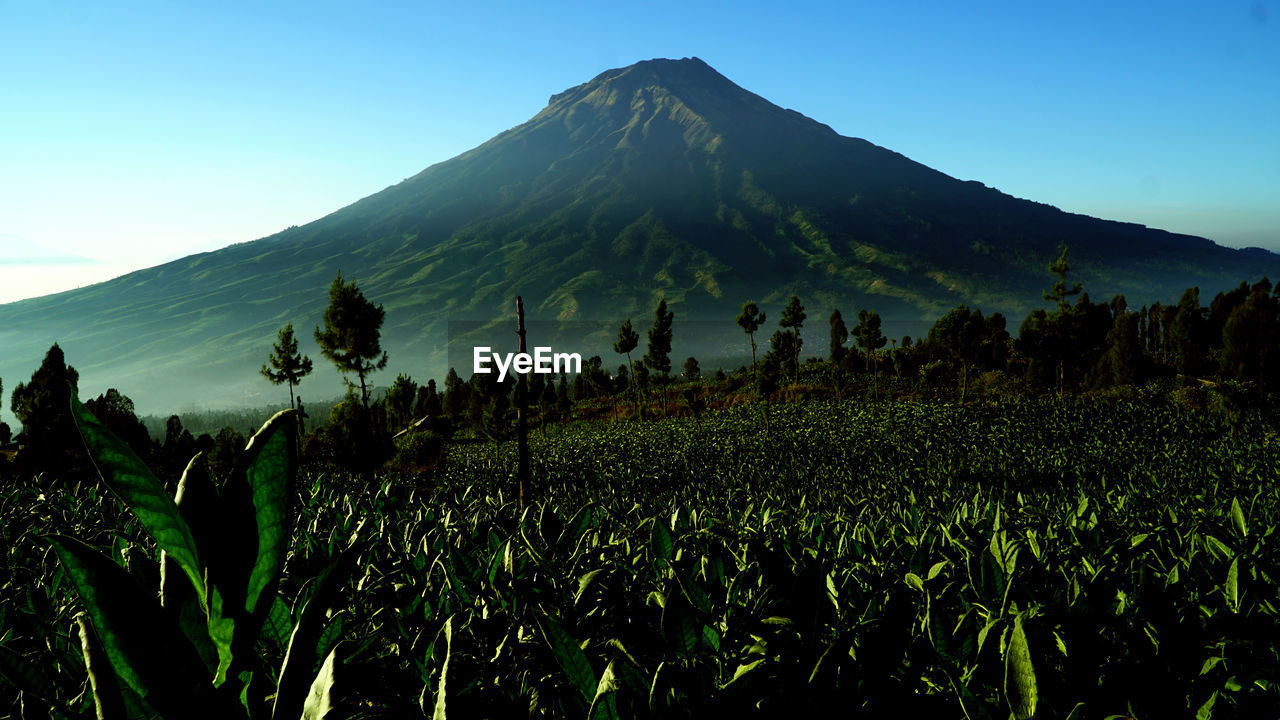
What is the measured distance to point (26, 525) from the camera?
3465 mm

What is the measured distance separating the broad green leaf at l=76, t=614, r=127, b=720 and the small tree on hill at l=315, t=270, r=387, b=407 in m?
36.8

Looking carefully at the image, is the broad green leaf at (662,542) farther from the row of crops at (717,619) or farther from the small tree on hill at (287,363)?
the small tree on hill at (287,363)

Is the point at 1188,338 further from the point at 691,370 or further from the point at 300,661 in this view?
the point at 300,661

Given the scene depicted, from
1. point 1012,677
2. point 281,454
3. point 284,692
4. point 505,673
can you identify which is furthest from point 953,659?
point 281,454

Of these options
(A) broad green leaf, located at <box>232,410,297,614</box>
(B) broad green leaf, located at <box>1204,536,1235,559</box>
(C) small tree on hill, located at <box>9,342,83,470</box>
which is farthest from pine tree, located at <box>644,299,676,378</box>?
(A) broad green leaf, located at <box>232,410,297,614</box>

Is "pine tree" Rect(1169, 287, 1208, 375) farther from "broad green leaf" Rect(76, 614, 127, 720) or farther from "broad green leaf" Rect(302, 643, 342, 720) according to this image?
"broad green leaf" Rect(76, 614, 127, 720)

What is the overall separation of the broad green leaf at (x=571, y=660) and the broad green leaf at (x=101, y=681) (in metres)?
0.57

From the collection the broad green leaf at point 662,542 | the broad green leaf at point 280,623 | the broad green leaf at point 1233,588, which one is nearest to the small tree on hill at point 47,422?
the broad green leaf at point 662,542

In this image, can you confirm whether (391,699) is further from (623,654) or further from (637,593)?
(637,593)

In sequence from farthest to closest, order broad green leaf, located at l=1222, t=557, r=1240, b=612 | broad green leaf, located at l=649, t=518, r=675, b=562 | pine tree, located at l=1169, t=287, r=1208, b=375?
pine tree, located at l=1169, t=287, r=1208, b=375
broad green leaf, located at l=649, t=518, r=675, b=562
broad green leaf, located at l=1222, t=557, r=1240, b=612

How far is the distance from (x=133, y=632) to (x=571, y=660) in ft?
2.05

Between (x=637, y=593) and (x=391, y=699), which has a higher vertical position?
(x=391, y=699)

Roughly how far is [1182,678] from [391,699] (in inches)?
81.8

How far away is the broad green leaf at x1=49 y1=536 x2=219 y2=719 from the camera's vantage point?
0.74 meters
